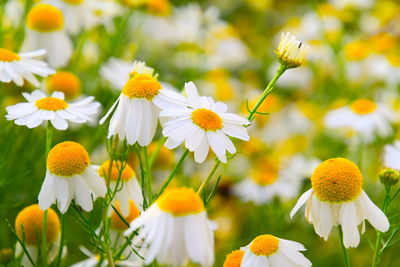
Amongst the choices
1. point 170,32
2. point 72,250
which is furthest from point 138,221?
point 170,32

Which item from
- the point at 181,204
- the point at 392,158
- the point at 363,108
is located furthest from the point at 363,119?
the point at 181,204

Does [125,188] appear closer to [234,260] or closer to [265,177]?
[234,260]

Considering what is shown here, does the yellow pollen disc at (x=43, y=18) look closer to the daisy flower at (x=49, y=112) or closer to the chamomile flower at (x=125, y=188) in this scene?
the daisy flower at (x=49, y=112)

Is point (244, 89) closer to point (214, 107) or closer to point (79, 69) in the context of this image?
point (79, 69)

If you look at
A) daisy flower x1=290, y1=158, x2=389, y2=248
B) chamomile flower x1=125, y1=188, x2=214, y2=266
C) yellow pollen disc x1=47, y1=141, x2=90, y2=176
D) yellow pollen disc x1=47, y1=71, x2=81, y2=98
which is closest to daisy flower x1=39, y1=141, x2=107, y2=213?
→ yellow pollen disc x1=47, y1=141, x2=90, y2=176

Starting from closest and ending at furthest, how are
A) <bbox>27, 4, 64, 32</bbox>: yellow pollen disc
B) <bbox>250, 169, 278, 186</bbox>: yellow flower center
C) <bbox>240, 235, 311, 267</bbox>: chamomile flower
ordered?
<bbox>240, 235, 311, 267</bbox>: chamomile flower
<bbox>27, 4, 64, 32</bbox>: yellow pollen disc
<bbox>250, 169, 278, 186</bbox>: yellow flower center

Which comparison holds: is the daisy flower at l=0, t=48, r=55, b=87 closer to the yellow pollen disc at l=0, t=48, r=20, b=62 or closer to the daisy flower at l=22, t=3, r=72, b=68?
the yellow pollen disc at l=0, t=48, r=20, b=62

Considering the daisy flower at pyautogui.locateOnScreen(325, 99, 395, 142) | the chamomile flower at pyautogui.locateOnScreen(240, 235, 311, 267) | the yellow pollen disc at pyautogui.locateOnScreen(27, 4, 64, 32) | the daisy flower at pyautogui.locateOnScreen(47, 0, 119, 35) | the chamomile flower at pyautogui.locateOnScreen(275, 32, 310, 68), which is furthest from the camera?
the daisy flower at pyautogui.locateOnScreen(325, 99, 395, 142)
